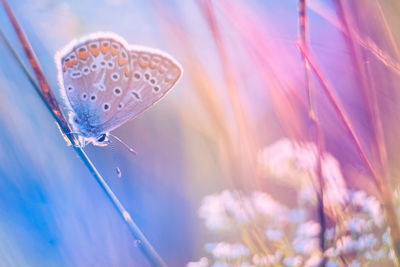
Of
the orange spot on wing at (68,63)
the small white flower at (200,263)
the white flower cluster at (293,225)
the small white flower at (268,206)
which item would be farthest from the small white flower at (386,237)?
the orange spot on wing at (68,63)

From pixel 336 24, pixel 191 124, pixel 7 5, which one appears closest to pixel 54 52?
pixel 7 5

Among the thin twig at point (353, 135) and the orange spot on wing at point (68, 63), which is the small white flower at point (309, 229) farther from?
the orange spot on wing at point (68, 63)

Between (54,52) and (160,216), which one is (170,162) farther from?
(54,52)

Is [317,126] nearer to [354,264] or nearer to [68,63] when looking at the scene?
[354,264]

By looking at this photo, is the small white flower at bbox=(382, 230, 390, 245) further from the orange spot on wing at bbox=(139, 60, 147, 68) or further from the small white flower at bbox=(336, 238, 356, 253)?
the orange spot on wing at bbox=(139, 60, 147, 68)

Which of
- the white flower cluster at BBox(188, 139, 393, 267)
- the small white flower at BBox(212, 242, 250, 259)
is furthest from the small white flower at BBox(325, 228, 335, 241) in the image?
the small white flower at BBox(212, 242, 250, 259)
